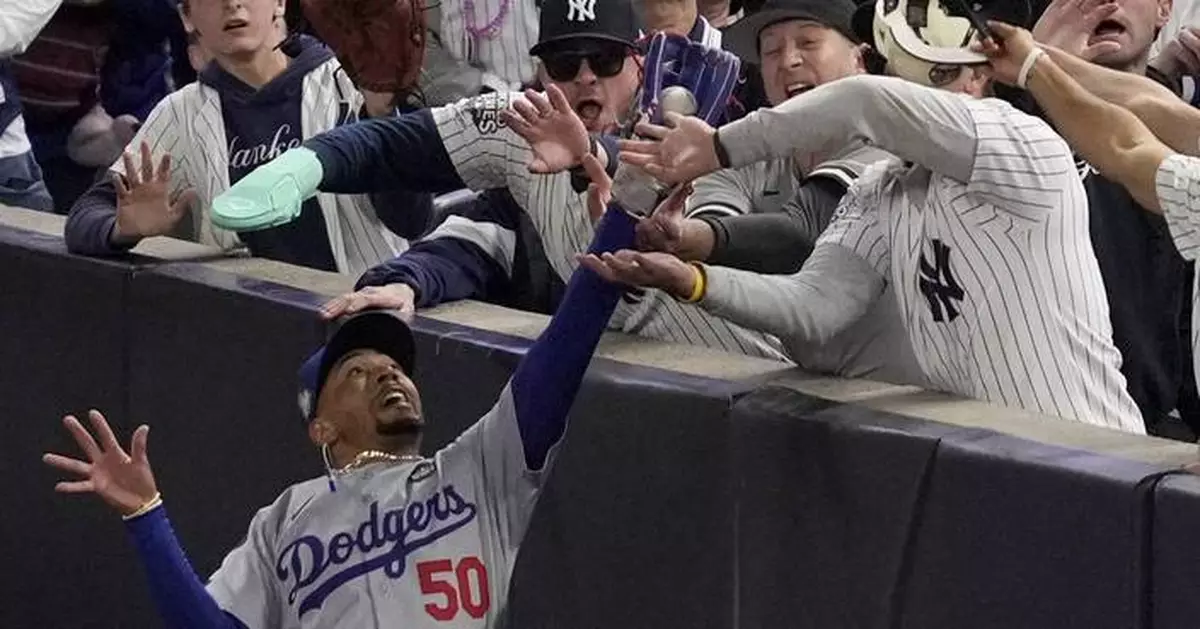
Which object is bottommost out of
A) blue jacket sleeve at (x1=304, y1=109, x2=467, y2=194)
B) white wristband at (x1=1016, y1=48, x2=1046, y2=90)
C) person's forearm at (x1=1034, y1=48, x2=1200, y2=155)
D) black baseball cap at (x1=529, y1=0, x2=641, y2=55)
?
blue jacket sleeve at (x1=304, y1=109, x2=467, y2=194)

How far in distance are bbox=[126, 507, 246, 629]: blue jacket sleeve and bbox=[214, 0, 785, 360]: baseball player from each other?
126cm

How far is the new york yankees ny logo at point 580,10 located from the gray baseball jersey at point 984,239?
1095 mm

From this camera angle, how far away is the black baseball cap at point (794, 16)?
203 inches

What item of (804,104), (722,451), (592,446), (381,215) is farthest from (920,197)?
(381,215)

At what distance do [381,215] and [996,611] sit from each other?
89.5 inches

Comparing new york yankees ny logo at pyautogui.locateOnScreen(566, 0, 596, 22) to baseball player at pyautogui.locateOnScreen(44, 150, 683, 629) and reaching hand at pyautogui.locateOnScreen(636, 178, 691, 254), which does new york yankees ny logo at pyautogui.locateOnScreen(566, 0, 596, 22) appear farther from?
baseball player at pyautogui.locateOnScreen(44, 150, 683, 629)

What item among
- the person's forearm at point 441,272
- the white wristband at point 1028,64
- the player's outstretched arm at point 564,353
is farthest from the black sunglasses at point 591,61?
the white wristband at point 1028,64

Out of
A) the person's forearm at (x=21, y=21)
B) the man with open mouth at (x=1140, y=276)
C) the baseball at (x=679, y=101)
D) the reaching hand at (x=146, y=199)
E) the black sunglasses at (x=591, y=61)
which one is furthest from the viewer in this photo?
the person's forearm at (x=21, y=21)

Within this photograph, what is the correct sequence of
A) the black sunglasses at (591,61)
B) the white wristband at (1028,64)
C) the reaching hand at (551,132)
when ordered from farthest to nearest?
1. the black sunglasses at (591,61)
2. the reaching hand at (551,132)
3. the white wristband at (1028,64)

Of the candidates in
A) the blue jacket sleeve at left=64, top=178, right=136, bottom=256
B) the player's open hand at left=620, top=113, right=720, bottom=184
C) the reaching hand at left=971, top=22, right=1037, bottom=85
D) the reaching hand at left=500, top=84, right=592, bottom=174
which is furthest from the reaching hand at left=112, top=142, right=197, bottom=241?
the reaching hand at left=971, top=22, right=1037, bottom=85

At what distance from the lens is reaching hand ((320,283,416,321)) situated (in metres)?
Result: 5.25

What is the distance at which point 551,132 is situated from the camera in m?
4.72

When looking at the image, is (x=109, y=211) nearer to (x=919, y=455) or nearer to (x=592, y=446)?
(x=592, y=446)

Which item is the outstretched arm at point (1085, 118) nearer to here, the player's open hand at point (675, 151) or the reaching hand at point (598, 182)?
the player's open hand at point (675, 151)
